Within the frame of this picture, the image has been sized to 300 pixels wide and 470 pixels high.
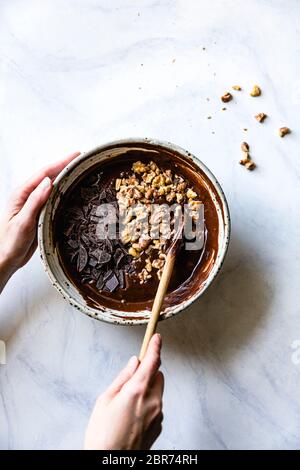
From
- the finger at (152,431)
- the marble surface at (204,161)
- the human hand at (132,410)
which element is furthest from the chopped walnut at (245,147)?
the finger at (152,431)

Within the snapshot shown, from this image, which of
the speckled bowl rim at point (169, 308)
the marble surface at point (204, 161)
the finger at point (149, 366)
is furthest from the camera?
the marble surface at point (204, 161)

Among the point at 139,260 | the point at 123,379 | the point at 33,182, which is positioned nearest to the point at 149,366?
the point at 123,379

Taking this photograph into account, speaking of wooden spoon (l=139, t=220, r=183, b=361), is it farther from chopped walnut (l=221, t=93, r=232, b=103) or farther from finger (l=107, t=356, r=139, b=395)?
chopped walnut (l=221, t=93, r=232, b=103)

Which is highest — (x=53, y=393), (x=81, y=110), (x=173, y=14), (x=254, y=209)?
(x=173, y=14)

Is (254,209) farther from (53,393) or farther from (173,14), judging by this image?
(53,393)

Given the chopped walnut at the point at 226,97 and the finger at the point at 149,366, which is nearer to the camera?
the finger at the point at 149,366

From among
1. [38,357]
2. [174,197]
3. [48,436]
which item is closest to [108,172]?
[174,197]

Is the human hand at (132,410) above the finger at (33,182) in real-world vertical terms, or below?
below

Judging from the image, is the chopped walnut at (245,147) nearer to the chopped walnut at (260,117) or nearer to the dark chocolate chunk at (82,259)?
the chopped walnut at (260,117)
